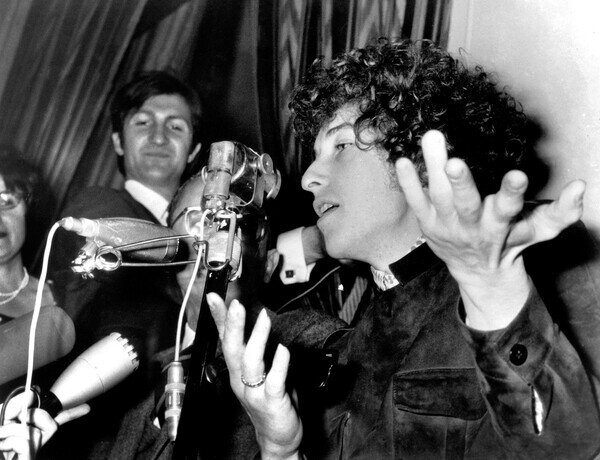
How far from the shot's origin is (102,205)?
1.99 m

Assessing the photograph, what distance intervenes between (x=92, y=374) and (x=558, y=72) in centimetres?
150

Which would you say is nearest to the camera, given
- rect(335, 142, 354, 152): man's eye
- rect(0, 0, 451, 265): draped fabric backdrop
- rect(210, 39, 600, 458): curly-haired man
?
rect(210, 39, 600, 458): curly-haired man

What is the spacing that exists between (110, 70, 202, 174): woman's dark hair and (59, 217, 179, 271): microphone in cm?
120

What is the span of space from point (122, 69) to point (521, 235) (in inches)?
68.8

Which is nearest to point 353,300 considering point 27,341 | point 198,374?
point 27,341

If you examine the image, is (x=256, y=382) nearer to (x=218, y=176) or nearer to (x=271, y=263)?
(x=218, y=176)

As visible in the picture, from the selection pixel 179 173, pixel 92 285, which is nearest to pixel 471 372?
pixel 92 285

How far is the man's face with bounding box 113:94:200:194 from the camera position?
6.96ft

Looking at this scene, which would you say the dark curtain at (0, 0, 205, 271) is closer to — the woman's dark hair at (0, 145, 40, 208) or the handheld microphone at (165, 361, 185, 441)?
the woman's dark hair at (0, 145, 40, 208)

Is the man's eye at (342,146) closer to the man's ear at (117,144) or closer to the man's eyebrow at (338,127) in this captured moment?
the man's eyebrow at (338,127)

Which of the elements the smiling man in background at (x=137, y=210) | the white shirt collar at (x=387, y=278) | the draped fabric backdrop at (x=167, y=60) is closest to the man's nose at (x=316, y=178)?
the white shirt collar at (x=387, y=278)

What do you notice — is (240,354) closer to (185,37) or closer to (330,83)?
(330,83)

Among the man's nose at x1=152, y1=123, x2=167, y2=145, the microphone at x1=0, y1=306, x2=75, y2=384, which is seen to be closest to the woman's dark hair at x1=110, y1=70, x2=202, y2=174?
the man's nose at x1=152, y1=123, x2=167, y2=145

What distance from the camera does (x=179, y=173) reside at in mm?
2209
